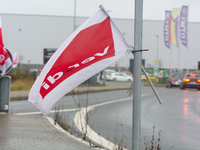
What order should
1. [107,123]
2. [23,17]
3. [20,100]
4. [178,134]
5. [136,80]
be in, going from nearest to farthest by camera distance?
[136,80], [178,134], [107,123], [20,100], [23,17]

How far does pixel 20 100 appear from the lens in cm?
1811

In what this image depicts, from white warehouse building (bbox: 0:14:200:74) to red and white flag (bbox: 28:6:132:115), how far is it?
246 ft

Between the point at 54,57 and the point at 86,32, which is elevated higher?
the point at 86,32

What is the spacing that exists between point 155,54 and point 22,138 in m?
74.1

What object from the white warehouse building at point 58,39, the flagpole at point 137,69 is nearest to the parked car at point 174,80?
the flagpole at point 137,69

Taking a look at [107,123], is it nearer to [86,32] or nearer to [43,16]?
[86,32]

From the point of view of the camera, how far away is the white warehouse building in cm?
7950

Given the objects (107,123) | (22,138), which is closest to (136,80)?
(22,138)

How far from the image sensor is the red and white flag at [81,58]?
3.94 m

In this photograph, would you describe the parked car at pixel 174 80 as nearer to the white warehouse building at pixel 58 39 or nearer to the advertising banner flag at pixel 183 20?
the advertising banner flag at pixel 183 20

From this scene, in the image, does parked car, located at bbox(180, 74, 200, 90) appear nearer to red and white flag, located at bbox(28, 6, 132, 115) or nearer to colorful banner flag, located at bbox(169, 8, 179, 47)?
colorful banner flag, located at bbox(169, 8, 179, 47)

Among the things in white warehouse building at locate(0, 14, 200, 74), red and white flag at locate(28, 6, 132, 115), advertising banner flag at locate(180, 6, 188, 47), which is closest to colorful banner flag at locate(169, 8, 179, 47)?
advertising banner flag at locate(180, 6, 188, 47)

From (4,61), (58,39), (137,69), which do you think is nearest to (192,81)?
(4,61)

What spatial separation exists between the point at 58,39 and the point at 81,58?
76.9m
